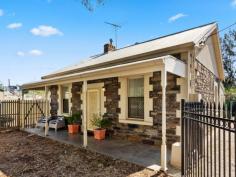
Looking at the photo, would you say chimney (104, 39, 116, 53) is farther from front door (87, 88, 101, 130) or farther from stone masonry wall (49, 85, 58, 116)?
front door (87, 88, 101, 130)

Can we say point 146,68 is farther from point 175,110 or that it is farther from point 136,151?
point 136,151

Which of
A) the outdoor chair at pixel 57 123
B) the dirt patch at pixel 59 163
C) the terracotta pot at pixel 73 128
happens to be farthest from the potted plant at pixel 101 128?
the outdoor chair at pixel 57 123

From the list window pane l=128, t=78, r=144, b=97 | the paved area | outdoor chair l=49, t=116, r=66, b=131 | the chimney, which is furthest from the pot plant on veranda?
A: the chimney

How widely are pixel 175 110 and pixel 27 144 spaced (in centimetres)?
596

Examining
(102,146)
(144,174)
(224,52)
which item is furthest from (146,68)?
(224,52)

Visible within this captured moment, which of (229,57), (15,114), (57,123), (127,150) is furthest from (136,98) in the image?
(229,57)

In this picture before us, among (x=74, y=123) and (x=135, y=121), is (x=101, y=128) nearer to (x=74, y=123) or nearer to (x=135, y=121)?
(x=135, y=121)

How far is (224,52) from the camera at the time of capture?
2970cm

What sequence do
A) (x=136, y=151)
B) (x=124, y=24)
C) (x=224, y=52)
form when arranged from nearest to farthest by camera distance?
(x=136, y=151), (x=124, y=24), (x=224, y=52)

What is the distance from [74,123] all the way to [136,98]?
3.91 metres

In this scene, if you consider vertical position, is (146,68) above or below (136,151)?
above

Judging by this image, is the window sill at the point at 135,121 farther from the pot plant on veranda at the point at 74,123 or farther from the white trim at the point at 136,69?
the pot plant on veranda at the point at 74,123

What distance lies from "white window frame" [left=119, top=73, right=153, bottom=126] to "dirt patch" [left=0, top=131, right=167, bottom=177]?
6.95 feet

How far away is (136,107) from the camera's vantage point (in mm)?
8578
